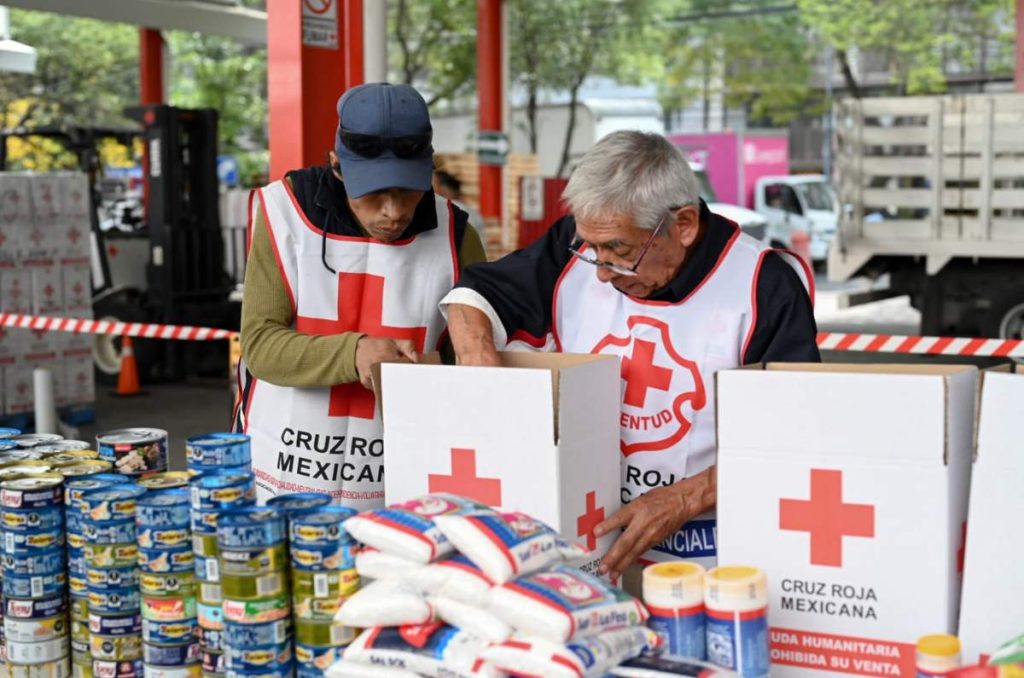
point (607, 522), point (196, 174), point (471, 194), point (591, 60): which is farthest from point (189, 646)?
point (591, 60)

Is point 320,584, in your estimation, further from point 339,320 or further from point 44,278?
point 44,278

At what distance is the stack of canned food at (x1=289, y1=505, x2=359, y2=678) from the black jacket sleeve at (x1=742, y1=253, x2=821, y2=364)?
3.09 ft

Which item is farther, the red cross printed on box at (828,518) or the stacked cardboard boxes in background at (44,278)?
the stacked cardboard boxes in background at (44,278)

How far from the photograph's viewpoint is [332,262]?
2986 mm

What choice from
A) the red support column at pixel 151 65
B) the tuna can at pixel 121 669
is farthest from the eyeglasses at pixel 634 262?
the red support column at pixel 151 65

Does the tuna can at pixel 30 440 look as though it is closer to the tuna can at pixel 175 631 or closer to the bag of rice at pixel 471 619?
Result: the tuna can at pixel 175 631

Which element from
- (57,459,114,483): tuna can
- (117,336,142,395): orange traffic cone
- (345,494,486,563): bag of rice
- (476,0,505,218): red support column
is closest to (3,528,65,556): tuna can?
(57,459,114,483): tuna can

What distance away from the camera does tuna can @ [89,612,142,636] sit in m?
2.18

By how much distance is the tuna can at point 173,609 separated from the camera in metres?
Result: 2.11

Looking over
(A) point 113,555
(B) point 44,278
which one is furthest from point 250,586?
(B) point 44,278

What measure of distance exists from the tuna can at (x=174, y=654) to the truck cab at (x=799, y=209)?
2441 cm

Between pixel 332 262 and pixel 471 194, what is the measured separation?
14.9m

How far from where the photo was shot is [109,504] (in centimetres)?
216

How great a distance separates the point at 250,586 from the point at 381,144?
111 centimetres
